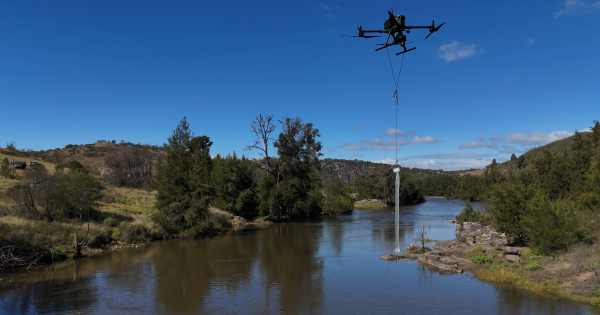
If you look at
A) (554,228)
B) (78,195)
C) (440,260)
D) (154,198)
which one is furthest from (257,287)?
(154,198)

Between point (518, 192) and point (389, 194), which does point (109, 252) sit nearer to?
point (518, 192)

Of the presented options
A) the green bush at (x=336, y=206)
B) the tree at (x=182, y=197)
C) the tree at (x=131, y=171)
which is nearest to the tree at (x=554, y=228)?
the tree at (x=182, y=197)

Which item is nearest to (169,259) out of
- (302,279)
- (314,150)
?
(302,279)

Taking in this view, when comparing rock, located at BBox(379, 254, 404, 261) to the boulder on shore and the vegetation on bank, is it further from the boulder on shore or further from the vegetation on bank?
the vegetation on bank

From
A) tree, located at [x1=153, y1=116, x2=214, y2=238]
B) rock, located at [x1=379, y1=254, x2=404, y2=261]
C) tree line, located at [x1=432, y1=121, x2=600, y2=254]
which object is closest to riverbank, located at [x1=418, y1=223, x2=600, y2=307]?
tree line, located at [x1=432, y1=121, x2=600, y2=254]

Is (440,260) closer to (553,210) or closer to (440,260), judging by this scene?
(440,260)

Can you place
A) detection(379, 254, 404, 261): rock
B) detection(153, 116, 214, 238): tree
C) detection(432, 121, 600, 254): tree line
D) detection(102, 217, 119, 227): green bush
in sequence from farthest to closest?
1. detection(153, 116, 214, 238): tree
2. detection(102, 217, 119, 227): green bush
3. detection(379, 254, 404, 261): rock
4. detection(432, 121, 600, 254): tree line

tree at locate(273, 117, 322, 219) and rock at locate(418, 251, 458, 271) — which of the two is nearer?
rock at locate(418, 251, 458, 271)
